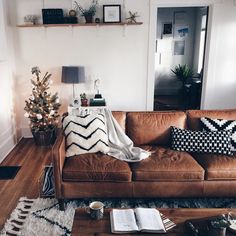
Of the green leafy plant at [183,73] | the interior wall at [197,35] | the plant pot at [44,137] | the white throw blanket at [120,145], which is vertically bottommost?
the plant pot at [44,137]

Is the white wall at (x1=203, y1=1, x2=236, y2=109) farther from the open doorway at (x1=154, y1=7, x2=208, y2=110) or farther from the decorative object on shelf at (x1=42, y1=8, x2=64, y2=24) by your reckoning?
the decorative object on shelf at (x1=42, y1=8, x2=64, y2=24)

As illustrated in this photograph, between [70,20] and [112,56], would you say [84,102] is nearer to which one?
[112,56]

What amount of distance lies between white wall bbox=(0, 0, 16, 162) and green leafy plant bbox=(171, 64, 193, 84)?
438 centimetres

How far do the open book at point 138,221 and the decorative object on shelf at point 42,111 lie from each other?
8.09 feet

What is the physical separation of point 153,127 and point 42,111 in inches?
70.5

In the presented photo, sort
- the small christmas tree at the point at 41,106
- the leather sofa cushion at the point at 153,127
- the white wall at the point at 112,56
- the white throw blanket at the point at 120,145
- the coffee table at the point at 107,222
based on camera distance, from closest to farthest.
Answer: the coffee table at the point at 107,222 < the white throw blanket at the point at 120,145 < the leather sofa cushion at the point at 153,127 < the small christmas tree at the point at 41,106 < the white wall at the point at 112,56

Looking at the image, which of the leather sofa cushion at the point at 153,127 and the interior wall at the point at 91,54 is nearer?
the leather sofa cushion at the point at 153,127

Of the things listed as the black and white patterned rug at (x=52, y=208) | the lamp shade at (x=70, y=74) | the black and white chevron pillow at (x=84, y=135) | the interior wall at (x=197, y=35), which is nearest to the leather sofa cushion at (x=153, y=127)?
the black and white chevron pillow at (x=84, y=135)

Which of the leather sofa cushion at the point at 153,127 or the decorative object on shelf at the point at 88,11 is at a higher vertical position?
the decorative object on shelf at the point at 88,11

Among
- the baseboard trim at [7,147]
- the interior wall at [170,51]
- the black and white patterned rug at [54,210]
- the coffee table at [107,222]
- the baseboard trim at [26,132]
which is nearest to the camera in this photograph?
the coffee table at [107,222]

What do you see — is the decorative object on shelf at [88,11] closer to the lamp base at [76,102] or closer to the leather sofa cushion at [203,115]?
the lamp base at [76,102]

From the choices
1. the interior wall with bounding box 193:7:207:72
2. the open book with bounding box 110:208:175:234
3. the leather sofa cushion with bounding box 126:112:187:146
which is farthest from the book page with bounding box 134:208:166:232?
the interior wall with bounding box 193:7:207:72

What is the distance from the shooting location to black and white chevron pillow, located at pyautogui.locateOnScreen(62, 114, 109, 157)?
8.63 ft

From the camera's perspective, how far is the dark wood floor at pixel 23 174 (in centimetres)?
267
